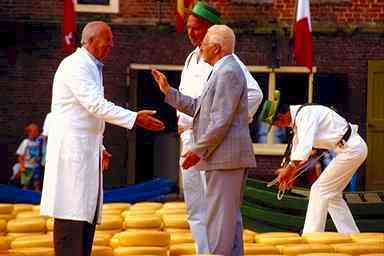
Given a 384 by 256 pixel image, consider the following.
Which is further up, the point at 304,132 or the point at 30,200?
the point at 304,132

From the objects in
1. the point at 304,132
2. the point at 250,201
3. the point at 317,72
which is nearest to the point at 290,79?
the point at 317,72

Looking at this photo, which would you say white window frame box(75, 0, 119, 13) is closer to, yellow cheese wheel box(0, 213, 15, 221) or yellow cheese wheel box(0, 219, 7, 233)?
yellow cheese wheel box(0, 213, 15, 221)

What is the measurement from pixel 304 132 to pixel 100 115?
9.01ft

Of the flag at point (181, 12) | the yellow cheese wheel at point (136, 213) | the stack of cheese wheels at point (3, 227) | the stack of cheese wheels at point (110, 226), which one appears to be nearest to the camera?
the stack of cheese wheels at point (3, 227)

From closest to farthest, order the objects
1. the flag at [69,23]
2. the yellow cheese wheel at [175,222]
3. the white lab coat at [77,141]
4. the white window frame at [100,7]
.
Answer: the white lab coat at [77,141] < the yellow cheese wheel at [175,222] < the flag at [69,23] < the white window frame at [100,7]

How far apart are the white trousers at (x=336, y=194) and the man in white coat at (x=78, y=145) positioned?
9.86 ft

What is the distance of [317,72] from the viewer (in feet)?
61.9

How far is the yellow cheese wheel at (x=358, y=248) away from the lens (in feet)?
23.9

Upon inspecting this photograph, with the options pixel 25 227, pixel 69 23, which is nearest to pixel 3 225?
pixel 25 227

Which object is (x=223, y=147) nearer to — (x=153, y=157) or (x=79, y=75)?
(x=79, y=75)

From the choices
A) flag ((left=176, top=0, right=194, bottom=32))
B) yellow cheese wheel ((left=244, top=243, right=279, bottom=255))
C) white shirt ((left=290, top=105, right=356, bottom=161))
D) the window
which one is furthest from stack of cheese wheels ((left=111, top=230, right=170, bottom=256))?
the window

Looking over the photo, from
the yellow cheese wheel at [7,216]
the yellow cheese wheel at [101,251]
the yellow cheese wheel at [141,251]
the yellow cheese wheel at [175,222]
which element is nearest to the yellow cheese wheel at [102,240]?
the yellow cheese wheel at [101,251]

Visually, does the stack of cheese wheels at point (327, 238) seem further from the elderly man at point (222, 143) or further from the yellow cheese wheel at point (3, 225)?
the yellow cheese wheel at point (3, 225)

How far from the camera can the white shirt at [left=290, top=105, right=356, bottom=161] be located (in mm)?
8594
